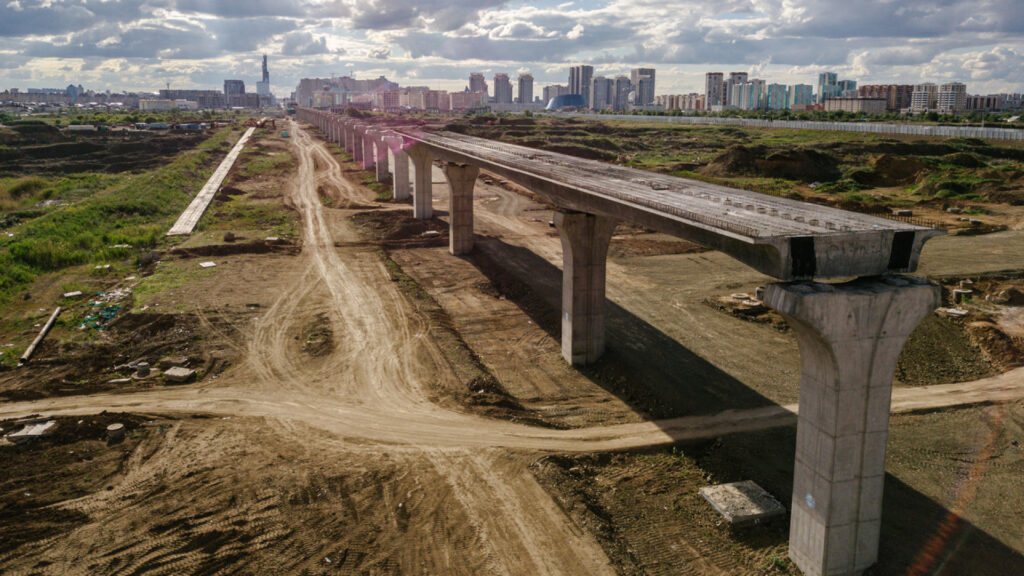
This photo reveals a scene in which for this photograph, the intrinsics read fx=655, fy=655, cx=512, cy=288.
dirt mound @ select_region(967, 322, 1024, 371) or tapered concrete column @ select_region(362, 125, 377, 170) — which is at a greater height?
tapered concrete column @ select_region(362, 125, 377, 170)

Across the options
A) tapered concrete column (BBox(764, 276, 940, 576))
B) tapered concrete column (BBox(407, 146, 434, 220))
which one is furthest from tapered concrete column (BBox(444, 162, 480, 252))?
tapered concrete column (BBox(764, 276, 940, 576))

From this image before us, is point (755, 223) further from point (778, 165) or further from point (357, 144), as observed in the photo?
point (357, 144)

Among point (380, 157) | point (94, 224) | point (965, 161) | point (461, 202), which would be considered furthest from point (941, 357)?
point (965, 161)

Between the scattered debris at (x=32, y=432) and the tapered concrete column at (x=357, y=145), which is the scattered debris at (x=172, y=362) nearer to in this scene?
the scattered debris at (x=32, y=432)

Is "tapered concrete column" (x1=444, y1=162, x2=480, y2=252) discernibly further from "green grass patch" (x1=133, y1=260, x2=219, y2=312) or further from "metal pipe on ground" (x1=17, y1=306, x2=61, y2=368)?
"metal pipe on ground" (x1=17, y1=306, x2=61, y2=368)

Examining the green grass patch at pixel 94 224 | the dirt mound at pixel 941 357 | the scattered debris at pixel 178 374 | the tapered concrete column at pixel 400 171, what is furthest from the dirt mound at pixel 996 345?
the tapered concrete column at pixel 400 171

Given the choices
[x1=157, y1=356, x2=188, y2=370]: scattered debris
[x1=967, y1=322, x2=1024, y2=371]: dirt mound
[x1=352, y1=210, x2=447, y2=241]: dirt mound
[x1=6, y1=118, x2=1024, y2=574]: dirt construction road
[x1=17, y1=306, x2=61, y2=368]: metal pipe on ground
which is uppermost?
[x1=352, y1=210, x2=447, y2=241]: dirt mound
